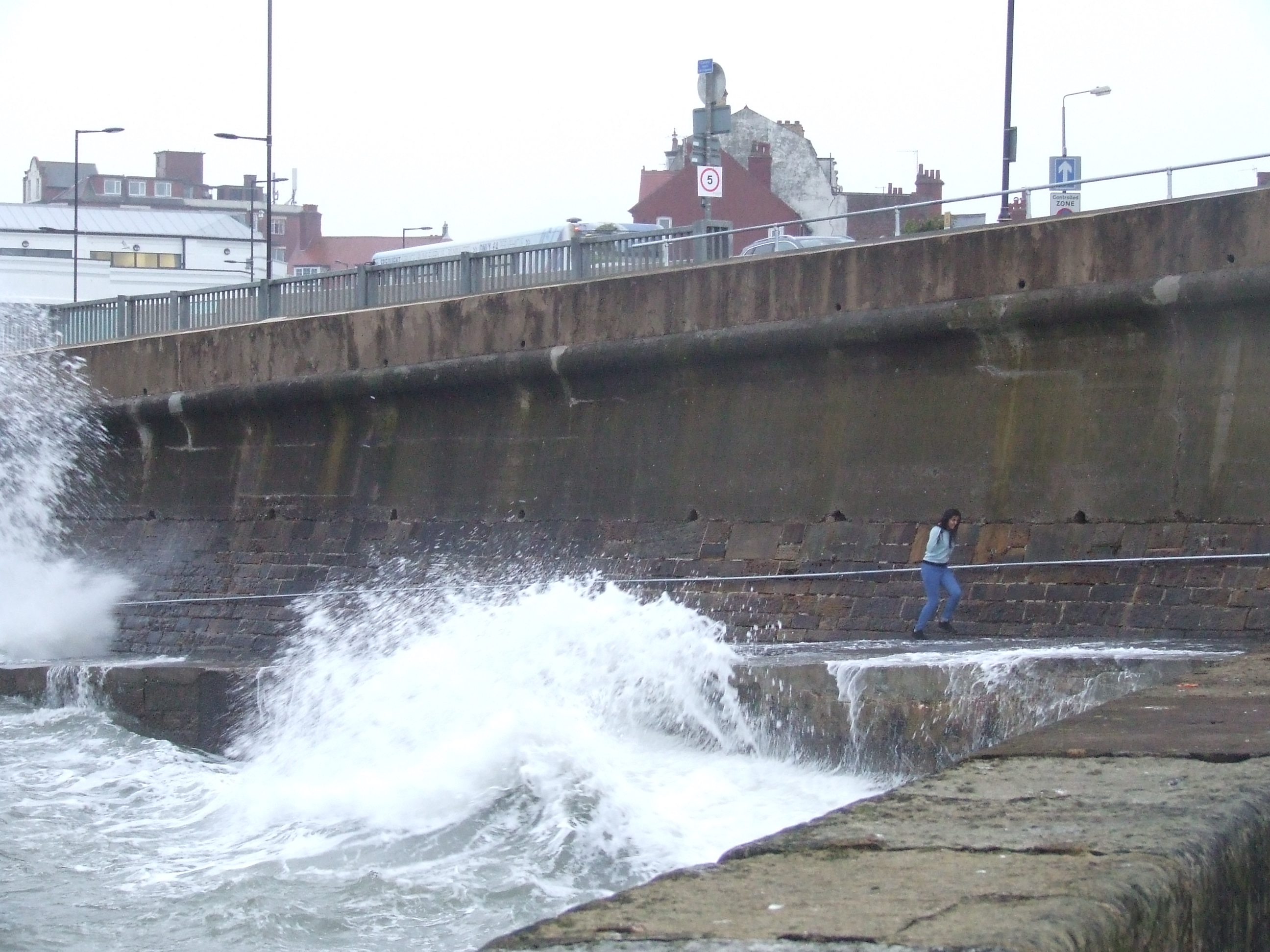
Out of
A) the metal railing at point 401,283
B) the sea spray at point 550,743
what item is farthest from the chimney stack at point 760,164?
the sea spray at point 550,743

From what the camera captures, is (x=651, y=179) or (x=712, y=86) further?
(x=651, y=179)

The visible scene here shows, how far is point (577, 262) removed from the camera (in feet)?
51.7

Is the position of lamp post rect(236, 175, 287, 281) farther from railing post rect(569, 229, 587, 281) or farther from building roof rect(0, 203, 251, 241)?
railing post rect(569, 229, 587, 281)

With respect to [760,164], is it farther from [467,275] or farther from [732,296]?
[732,296]

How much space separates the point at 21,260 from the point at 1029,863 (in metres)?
51.1

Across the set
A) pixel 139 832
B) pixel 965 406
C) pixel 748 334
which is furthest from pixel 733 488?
pixel 139 832

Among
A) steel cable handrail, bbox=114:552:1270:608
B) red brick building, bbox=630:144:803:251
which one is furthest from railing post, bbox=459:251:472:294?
red brick building, bbox=630:144:803:251

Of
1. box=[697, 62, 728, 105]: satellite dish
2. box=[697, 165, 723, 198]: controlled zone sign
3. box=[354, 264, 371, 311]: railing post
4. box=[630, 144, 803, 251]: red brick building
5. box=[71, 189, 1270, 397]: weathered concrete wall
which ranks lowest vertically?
box=[71, 189, 1270, 397]: weathered concrete wall

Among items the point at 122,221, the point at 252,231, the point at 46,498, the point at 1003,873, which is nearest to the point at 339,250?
the point at 122,221

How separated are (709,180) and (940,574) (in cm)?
553

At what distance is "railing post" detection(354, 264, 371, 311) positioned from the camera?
17594 mm

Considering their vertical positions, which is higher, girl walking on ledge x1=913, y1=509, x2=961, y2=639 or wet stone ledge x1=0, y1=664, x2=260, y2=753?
girl walking on ledge x1=913, y1=509, x2=961, y2=639

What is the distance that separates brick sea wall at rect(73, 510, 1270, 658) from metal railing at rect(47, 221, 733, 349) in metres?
2.58

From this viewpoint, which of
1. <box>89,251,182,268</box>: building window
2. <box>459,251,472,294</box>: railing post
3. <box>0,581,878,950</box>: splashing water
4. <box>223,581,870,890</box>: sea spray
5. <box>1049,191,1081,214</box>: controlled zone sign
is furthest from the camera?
<box>89,251,182,268</box>: building window
